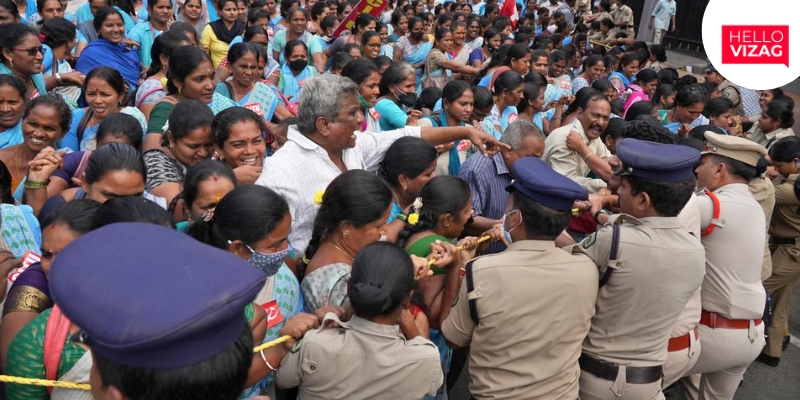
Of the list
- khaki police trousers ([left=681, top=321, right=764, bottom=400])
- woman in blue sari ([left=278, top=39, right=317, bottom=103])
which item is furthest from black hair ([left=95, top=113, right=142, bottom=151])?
khaki police trousers ([left=681, top=321, right=764, bottom=400])

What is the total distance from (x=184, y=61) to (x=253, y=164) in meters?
1.20

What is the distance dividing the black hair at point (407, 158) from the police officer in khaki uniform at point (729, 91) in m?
6.14

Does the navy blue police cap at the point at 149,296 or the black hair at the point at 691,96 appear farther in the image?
the black hair at the point at 691,96

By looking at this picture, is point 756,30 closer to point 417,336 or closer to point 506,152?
point 506,152

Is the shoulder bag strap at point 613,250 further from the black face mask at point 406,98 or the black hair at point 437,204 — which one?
the black face mask at point 406,98

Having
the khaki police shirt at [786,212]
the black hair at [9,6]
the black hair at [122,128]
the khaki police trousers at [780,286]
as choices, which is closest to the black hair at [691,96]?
the khaki police shirt at [786,212]

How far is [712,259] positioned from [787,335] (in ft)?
8.38

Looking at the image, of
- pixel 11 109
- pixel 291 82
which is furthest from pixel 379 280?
pixel 291 82

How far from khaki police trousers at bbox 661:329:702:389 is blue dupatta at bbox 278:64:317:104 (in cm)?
442

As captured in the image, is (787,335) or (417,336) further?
(787,335)

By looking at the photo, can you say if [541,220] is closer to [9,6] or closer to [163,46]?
[163,46]

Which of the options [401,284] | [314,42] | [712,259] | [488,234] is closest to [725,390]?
[712,259]

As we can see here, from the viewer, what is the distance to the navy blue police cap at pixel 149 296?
1.14 meters

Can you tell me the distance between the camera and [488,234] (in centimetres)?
321
